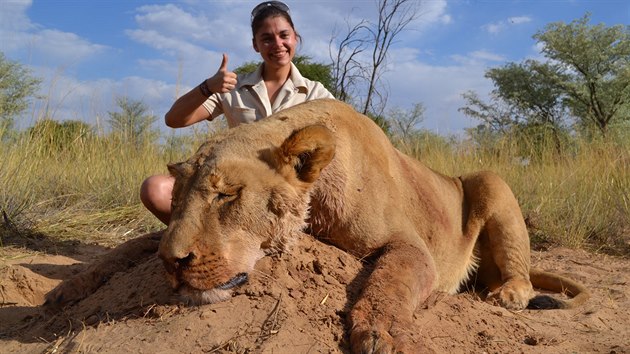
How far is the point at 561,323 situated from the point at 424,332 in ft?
5.39

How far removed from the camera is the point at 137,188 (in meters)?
7.58

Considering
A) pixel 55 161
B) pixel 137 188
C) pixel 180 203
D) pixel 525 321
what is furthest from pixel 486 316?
pixel 55 161

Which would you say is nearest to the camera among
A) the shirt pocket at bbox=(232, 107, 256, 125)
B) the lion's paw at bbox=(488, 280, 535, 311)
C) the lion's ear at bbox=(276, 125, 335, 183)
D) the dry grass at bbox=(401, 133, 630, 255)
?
the lion's ear at bbox=(276, 125, 335, 183)

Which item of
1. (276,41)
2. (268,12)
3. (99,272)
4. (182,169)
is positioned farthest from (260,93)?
(182,169)

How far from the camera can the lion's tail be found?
442cm

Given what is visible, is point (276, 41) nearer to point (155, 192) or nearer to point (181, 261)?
point (155, 192)

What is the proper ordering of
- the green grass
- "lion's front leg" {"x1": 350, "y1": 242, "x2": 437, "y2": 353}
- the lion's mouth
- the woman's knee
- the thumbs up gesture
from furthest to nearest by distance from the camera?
the green grass < the woman's knee < the thumbs up gesture < the lion's mouth < "lion's front leg" {"x1": 350, "y1": 242, "x2": 437, "y2": 353}

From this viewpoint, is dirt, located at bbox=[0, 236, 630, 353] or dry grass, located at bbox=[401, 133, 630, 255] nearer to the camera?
dirt, located at bbox=[0, 236, 630, 353]

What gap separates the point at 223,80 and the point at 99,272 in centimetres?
146

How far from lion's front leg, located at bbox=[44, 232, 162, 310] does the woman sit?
857 mm

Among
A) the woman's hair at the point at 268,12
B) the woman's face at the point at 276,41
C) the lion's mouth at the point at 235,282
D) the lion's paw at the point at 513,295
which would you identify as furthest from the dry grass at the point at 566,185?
the lion's mouth at the point at 235,282

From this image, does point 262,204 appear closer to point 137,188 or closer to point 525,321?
point 525,321

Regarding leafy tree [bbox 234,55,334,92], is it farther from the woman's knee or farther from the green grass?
the woman's knee

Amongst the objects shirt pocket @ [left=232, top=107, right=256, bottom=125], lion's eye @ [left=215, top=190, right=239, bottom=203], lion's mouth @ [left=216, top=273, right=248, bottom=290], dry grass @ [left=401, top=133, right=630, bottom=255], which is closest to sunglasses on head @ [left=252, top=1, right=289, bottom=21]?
shirt pocket @ [left=232, top=107, right=256, bottom=125]
